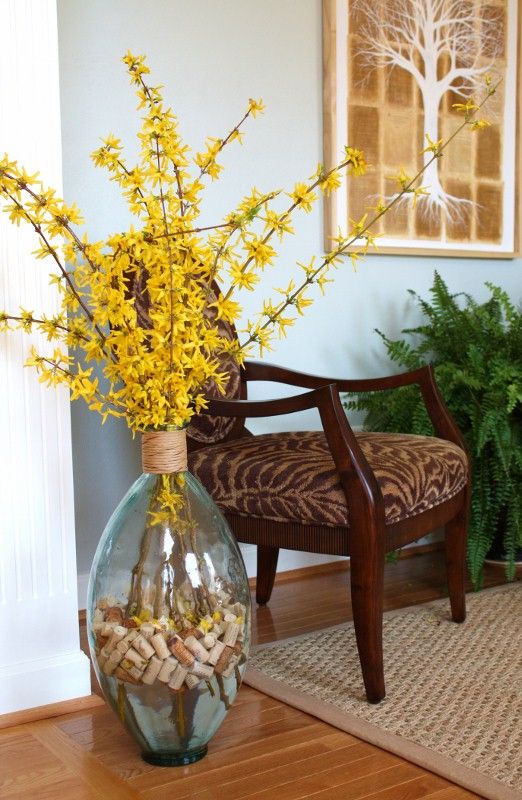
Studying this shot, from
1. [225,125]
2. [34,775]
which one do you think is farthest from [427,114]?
[34,775]

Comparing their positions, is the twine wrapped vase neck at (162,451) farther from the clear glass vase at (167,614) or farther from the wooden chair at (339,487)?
the wooden chair at (339,487)

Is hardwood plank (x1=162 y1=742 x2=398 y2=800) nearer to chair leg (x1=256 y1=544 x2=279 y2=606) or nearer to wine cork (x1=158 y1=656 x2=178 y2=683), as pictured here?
wine cork (x1=158 y1=656 x2=178 y2=683)

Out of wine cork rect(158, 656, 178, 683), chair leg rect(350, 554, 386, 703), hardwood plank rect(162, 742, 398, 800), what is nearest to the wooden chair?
chair leg rect(350, 554, 386, 703)

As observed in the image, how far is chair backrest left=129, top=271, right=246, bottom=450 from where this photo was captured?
2.06 metres

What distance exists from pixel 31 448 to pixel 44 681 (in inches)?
18.2

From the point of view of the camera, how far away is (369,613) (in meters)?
1.75

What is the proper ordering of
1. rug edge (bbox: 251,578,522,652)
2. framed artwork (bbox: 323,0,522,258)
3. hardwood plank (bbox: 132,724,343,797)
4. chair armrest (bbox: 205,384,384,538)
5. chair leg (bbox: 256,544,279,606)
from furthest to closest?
framed artwork (bbox: 323,0,522,258), chair leg (bbox: 256,544,279,606), rug edge (bbox: 251,578,522,652), chair armrest (bbox: 205,384,384,538), hardwood plank (bbox: 132,724,343,797)

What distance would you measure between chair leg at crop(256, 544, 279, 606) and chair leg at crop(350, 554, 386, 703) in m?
0.73

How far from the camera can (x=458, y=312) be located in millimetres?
2848

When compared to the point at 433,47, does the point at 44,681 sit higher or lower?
lower

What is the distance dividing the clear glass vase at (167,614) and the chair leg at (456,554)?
872 mm


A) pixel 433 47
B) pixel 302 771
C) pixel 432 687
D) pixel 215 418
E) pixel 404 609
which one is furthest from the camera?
pixel 433 47

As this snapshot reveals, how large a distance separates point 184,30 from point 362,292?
0.97 meters

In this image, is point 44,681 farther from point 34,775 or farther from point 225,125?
point 225,125
